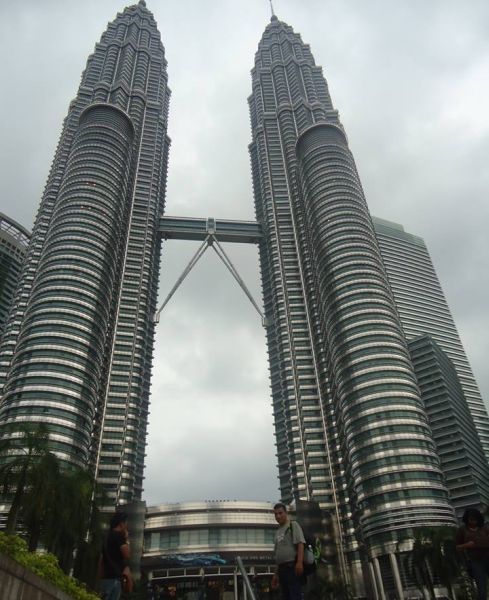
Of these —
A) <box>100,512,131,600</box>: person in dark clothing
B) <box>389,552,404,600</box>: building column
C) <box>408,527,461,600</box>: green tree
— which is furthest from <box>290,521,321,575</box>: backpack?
<box>389,552,404,600</box>: building column

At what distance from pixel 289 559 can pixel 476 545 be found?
4.06 m

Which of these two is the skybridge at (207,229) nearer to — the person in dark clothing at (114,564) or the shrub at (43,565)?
the shrub at (43,565)

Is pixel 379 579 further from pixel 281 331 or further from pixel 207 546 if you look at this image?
pixel 281 331

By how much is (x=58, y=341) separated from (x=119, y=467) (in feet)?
108

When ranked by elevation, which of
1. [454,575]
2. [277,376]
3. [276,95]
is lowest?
[454,575]

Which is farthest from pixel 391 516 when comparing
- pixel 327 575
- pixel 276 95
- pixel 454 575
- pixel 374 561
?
pixel 276 95

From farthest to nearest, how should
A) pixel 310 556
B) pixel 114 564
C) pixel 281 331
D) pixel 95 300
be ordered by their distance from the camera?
pixel 281 331, pixel 95 300, pixel 114 564, pixel 310 556

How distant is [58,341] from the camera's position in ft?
333

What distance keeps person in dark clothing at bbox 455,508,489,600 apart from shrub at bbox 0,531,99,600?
31.0 feet

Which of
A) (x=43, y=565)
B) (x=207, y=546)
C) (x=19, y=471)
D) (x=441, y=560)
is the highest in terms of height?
(x=207, y=546)

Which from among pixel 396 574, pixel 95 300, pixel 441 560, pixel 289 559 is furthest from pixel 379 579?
pixel 289 559

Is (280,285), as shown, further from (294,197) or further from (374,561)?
(374,561)

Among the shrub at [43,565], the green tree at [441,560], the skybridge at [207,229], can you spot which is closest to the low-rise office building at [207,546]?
the green tree at [441,560]

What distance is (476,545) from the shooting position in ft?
35.8
